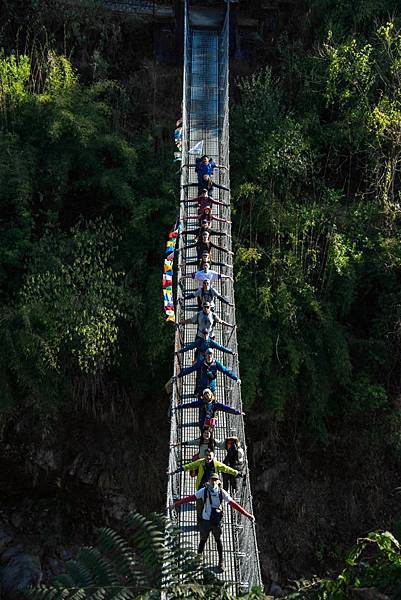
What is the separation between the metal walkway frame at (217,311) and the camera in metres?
7.08

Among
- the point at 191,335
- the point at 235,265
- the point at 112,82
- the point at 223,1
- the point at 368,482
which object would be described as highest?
the point at 223,1

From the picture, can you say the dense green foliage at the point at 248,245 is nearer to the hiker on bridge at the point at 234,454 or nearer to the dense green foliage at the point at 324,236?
the dense green foliage at the point at 324,236

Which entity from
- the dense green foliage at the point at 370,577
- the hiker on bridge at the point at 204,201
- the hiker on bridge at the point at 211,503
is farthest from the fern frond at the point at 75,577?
the hiker on bridge at the point at 204,201

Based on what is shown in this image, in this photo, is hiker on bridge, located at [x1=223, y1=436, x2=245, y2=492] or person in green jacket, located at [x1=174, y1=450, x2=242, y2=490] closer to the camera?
person in green jacket, located at [x1=174, y1=450, x2=242, y2=490]

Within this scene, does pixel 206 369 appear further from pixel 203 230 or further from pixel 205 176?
pixel 205 176

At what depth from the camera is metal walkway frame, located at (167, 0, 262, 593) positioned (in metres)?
7.08

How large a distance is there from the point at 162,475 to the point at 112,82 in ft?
23.8

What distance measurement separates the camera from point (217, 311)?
10586mm

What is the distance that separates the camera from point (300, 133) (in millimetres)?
14172

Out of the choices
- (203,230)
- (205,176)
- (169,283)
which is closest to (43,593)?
(203,230)

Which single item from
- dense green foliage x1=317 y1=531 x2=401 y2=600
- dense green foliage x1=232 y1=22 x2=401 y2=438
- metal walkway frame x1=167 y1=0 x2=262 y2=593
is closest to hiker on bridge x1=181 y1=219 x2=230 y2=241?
metal walkway frame x1=167 y1=0 x2=262 y2=593

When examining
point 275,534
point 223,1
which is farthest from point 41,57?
point 275,534

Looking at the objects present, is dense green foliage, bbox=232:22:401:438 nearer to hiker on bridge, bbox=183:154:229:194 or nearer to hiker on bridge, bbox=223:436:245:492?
hiker on bridge, bbox=183:154:229:194

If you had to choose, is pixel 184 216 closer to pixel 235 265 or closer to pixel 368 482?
pixel 235 265
